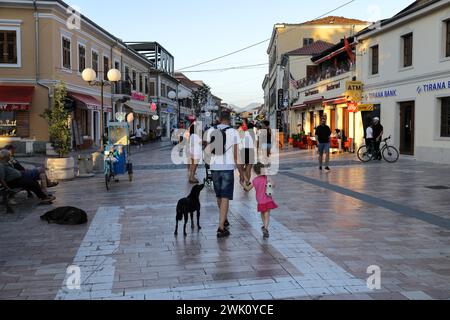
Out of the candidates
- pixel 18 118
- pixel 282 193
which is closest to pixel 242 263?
pixel 282 193

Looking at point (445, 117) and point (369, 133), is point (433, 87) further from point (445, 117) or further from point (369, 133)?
point (369, 133)

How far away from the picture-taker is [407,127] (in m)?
20.1

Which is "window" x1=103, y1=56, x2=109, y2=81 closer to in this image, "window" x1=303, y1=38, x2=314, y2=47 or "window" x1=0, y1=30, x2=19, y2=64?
"window" x1=0, y1=30, x2=19, y2=64

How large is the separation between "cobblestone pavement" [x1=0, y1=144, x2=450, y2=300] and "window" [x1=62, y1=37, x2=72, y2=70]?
16538 millimetres

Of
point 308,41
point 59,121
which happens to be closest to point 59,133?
point 59,121

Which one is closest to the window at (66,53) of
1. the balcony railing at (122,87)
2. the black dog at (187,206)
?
the balcony railing at (122,87)

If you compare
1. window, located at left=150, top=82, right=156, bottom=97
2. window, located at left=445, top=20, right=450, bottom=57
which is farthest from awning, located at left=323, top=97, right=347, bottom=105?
window, located at left=150, top=82, right=156, bottom=97

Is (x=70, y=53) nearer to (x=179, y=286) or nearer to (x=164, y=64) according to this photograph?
(x=179, y=286)

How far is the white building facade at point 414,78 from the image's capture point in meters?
17.4

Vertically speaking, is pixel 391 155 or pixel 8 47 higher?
pixel 8 47

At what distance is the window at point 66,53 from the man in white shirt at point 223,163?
20.7m

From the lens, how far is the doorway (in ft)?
64.5

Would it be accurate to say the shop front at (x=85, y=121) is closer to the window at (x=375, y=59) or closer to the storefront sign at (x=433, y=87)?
the window at (x=375, y=59)

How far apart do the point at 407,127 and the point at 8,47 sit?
18875 millimetres
